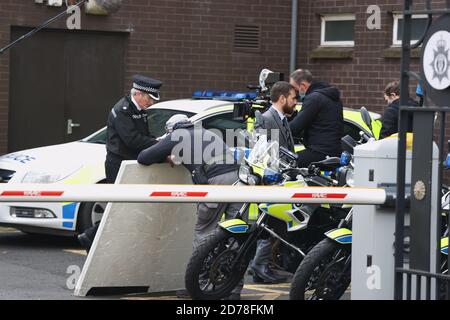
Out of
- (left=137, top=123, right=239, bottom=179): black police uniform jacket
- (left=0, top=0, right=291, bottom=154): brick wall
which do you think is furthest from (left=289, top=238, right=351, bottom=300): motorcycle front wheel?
(left=0, top=0, right=291, bottom=154): brick wall

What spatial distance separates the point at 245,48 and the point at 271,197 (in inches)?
500

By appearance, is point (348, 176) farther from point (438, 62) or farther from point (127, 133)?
point (438, 62)

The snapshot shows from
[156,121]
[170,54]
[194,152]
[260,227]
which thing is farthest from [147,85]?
[170,54]

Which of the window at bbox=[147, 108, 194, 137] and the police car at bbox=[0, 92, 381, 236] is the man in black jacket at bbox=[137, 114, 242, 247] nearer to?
the police car at bbox=[0, 92, 381, 236]

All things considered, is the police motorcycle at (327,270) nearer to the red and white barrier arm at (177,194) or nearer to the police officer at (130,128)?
the red and white barrier arm at (177,194)

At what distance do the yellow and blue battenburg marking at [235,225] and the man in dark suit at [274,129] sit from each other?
1.36 m

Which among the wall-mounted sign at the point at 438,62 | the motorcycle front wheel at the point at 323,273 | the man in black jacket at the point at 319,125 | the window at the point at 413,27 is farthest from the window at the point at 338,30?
the wall-mounted sign at the point at 438,62

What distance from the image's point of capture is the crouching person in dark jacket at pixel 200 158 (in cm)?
902

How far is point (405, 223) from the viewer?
6.31m

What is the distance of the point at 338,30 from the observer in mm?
18547

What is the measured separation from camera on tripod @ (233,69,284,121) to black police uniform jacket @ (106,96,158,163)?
1.14 metres

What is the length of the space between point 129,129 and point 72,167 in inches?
68.7
